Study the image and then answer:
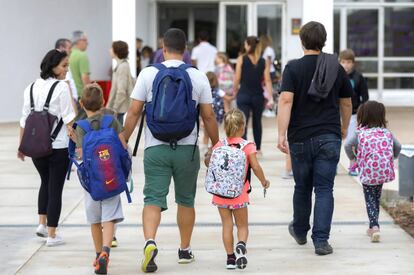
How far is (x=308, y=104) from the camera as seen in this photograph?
7746mm

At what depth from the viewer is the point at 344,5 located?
899 inches

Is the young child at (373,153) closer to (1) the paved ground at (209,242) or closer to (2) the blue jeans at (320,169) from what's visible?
(1) the paved ground at (209,242)

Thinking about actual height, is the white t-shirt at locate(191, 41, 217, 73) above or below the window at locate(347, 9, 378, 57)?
below

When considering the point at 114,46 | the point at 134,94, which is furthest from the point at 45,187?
the point at 114,46

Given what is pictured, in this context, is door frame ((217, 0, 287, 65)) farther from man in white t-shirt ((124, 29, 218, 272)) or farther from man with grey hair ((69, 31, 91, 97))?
man in white t-shirt ((124, 29, 218, 272))

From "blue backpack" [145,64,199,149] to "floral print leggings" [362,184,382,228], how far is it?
2049mm

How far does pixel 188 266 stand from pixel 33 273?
3.85 feet

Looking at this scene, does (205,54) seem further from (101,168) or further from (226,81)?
(101,168)

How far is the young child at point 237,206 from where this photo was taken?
7.34 m

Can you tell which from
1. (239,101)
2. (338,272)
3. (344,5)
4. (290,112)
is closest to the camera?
(338,272)

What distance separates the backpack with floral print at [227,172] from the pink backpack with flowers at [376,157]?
4.60 feet

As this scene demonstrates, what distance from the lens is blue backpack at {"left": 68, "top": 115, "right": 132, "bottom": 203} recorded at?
7.12 meters

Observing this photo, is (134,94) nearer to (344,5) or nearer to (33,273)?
(33,273)

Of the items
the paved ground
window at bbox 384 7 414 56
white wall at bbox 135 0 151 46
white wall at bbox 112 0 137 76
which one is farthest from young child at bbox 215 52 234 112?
window at bbox 384 7 414 56
